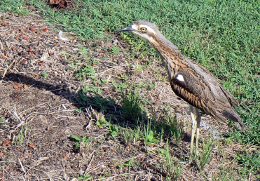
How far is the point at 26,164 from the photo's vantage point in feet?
16.9

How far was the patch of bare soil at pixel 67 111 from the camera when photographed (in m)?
5.22

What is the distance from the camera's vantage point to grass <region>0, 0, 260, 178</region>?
7.23 metres

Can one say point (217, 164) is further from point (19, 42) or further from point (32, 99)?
point (19, 42)

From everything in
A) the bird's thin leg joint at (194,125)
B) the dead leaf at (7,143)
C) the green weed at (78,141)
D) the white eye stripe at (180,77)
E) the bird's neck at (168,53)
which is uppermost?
the bird's neck at (168,53)

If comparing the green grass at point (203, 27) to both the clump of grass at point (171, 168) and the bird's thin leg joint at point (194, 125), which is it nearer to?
the bird's thin leg joint at point (194, 125)

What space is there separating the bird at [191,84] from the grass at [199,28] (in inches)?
41.0

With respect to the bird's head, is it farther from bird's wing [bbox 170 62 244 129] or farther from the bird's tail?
the bird's tail

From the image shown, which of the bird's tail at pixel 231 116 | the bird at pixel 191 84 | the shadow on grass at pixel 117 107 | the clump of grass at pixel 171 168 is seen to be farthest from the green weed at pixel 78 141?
the bird's tail at pixel 231 116

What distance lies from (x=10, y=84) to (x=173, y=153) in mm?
1997

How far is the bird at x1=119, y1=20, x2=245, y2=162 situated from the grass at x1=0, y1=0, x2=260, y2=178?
104cm

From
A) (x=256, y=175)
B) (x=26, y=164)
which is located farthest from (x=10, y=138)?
(x=256, y=175)

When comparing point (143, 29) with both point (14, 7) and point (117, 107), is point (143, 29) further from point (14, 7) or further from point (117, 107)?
point (14, 7)

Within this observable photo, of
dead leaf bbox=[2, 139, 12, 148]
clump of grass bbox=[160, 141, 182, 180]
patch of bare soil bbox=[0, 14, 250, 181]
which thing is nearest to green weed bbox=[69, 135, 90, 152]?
patch of bare soil bbox=[0, 14, 250, 181]

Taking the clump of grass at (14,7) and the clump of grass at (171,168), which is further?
the clump of grass at (14,7)
